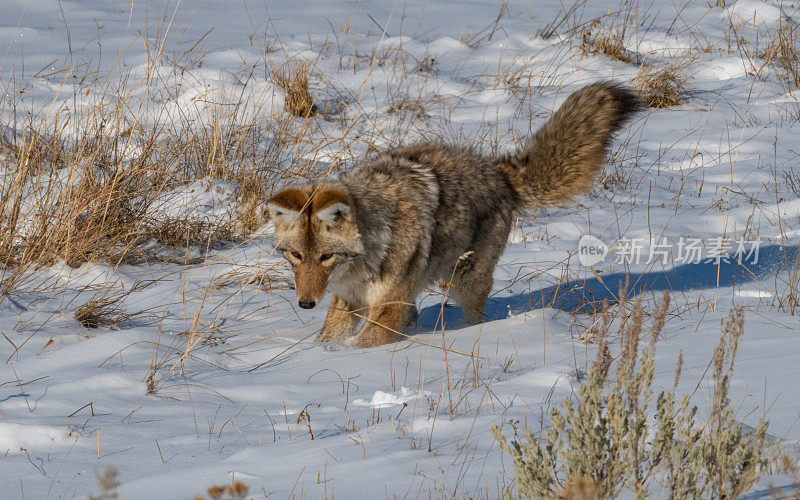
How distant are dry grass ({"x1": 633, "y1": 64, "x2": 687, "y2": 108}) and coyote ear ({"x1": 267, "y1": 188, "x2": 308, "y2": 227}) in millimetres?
6736

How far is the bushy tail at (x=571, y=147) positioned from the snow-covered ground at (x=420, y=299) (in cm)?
80

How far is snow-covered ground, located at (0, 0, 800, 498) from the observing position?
3.63 metres

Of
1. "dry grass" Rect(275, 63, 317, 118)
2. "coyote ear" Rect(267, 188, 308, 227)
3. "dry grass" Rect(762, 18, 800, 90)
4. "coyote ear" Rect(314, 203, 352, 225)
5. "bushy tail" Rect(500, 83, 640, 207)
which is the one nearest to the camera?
"coyote ear" Rect(314, 203, 352, 225)

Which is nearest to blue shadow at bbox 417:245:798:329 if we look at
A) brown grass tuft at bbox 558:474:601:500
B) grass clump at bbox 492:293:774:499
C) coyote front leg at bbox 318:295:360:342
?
coyote front leg at bbox 318:295:360:342

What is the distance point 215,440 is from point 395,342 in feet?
6.88

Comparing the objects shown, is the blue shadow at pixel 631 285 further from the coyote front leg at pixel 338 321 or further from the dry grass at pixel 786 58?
the dry grass at pixel 786 58

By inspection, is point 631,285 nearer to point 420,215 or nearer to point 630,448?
point 420,215

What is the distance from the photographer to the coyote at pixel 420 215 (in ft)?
17.5

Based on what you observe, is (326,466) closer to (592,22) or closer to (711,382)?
(711,382)

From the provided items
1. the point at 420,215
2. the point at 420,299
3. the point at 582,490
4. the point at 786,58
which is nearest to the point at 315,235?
the point at 420,215

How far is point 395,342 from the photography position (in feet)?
18.7

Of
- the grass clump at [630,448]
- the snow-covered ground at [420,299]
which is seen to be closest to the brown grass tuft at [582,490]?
the grass clump at [630,448]

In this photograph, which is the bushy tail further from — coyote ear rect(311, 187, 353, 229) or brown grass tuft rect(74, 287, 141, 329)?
brown grass tuft rect(74, 287, 141, 329)

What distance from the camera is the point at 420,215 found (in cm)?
563
